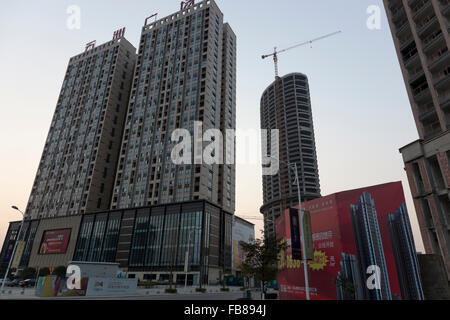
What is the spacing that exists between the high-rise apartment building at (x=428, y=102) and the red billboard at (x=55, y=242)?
9973 cm

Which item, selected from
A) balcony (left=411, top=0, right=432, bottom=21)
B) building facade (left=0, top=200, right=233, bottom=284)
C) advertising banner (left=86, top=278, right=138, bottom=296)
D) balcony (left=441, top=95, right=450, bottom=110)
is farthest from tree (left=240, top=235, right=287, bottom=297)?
balcony (left=411, top=0, right=432, bottom=21)

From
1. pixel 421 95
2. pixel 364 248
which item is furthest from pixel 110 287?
pixel 421 95

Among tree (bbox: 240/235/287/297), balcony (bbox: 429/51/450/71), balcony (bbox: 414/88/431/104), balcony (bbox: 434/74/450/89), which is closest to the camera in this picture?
tree (bbox: 240/235/287/297)

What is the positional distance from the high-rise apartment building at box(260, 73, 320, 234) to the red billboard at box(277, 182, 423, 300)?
419 ft

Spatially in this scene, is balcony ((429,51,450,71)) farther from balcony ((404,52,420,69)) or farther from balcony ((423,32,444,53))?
balcony ((404,52,420,69))

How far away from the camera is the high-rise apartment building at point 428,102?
31.2 metres

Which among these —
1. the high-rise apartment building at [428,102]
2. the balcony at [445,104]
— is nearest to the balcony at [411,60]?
the high-rise apartment building at [428,102]

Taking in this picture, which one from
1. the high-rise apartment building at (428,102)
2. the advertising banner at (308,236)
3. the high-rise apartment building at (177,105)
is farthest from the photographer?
the high-rise apartment building at (177,105)

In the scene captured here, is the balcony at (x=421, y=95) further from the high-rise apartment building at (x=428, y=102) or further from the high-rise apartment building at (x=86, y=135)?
the high-rise apartment building at (x=86, y=135)

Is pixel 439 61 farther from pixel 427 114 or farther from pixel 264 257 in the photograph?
pixel 264 257

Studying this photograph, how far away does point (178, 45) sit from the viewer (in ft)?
352

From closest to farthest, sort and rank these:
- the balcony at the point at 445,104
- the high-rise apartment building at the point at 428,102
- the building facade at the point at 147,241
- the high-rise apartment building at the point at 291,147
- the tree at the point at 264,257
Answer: the high-rise apartment building at the point at 428,102 → the tree at the point at 264,257 → the balcony at the point at 445,104 → the building facade at the point at 147,241 → the high-rise apartment building at the point at 291,147

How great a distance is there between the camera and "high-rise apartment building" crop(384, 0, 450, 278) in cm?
3125

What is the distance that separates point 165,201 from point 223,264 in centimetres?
2566
